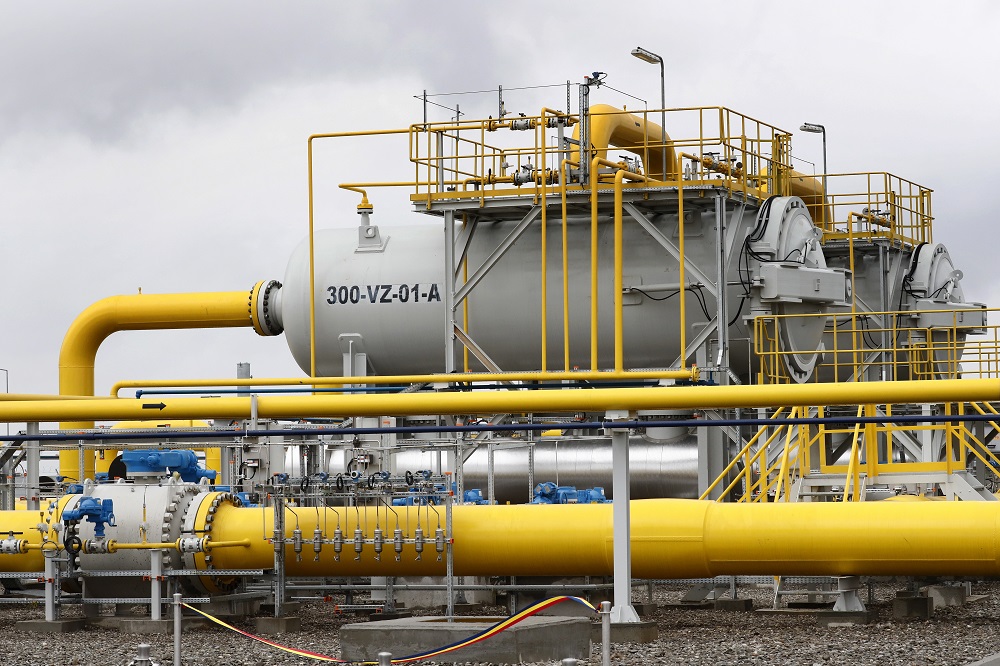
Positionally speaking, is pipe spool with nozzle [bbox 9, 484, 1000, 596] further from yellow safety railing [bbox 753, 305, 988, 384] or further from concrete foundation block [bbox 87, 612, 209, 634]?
yellow safety railing [bbox 753, 305, 988, 384]

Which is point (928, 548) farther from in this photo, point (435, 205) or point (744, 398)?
point (435, 205)

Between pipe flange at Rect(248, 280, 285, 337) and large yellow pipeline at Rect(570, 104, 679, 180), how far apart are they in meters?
5.28

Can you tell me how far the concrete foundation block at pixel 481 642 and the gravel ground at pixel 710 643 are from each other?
25 cm

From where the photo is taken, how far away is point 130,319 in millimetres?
23656

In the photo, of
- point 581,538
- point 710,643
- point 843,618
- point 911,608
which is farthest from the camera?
point 911,608

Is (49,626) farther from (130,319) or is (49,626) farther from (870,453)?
(130,319)

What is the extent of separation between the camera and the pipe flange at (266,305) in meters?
22.4

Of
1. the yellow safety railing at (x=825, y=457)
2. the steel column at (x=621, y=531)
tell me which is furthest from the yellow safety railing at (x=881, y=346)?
the steel column at (x=621, y=531)

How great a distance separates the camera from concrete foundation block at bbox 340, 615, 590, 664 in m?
10.1

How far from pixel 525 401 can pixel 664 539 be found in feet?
5.42

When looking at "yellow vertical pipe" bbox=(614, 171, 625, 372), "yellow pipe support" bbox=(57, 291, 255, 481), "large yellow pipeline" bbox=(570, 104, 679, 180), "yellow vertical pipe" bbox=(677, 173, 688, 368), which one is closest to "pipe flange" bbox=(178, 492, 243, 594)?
"yellow vertical pipe" bbox=(614, 171, 625, 372)

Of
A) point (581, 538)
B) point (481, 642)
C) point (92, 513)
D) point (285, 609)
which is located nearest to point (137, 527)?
point (92, 513)

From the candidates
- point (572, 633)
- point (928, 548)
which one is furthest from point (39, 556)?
point (928, 548)

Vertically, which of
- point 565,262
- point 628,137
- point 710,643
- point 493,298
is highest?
point 628,137
